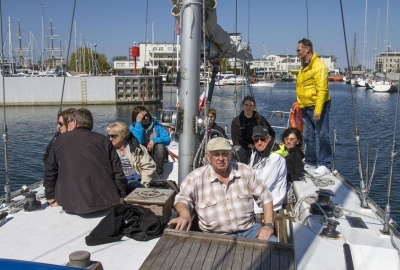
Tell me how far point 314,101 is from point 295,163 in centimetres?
141

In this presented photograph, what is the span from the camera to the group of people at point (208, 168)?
133 inches

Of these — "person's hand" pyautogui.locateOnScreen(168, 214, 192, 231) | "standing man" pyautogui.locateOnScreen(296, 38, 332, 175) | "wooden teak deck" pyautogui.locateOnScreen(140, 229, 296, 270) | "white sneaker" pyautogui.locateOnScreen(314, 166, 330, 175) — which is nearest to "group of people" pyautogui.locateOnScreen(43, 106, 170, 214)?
"person's hand" pyautogui.locateOnScreen(168, 214, 192, 231)

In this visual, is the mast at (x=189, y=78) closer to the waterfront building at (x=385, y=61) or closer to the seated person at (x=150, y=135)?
the seated person at (x=150, y=135)

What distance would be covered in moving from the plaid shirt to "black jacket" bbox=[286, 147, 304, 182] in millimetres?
2107

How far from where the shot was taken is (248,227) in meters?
3.45

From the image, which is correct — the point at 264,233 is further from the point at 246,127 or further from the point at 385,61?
the point at 385,61

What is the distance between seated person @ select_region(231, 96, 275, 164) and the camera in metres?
6.07

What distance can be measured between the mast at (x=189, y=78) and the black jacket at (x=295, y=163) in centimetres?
151

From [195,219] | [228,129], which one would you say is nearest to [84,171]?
[195,219]

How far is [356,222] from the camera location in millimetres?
4121

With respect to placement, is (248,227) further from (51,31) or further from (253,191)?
(51,31)

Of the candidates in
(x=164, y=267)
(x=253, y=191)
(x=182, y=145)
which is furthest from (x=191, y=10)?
(x=164, y=267)

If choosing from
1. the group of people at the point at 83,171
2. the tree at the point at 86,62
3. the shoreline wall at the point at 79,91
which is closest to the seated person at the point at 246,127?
the group of people at the point at 83,171

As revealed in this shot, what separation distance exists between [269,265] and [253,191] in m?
0.89
